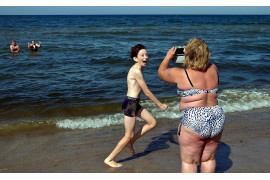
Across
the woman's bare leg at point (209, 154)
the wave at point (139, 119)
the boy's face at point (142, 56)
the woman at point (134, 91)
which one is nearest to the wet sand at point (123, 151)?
the wave at point (139, 119)

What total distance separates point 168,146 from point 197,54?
261 cm

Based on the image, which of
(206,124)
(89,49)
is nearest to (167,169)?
(206,124)

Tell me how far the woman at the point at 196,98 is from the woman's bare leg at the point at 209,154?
26 mm

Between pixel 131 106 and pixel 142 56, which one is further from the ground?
pixel 142 56

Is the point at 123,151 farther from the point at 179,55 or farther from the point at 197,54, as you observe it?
the point at 197,54

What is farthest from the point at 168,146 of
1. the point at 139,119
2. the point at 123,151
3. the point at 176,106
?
the point at 176,106

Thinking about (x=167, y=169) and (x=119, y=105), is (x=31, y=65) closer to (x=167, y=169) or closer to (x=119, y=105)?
(x=119, y=105)

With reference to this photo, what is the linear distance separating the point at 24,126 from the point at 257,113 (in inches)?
209

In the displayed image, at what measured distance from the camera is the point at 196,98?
105 inches

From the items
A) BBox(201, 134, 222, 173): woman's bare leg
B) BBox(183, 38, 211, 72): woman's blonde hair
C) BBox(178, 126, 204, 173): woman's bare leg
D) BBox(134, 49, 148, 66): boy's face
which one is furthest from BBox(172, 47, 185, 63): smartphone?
BBox(134, 49, 148, 66): boy's face

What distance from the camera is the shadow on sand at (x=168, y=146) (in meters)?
4.03

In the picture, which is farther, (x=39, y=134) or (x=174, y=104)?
(x=174, y=104)

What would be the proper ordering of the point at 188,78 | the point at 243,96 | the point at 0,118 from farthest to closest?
the point at 243,96 < the point at 0,118 < the point at 188,78

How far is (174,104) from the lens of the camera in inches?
285
